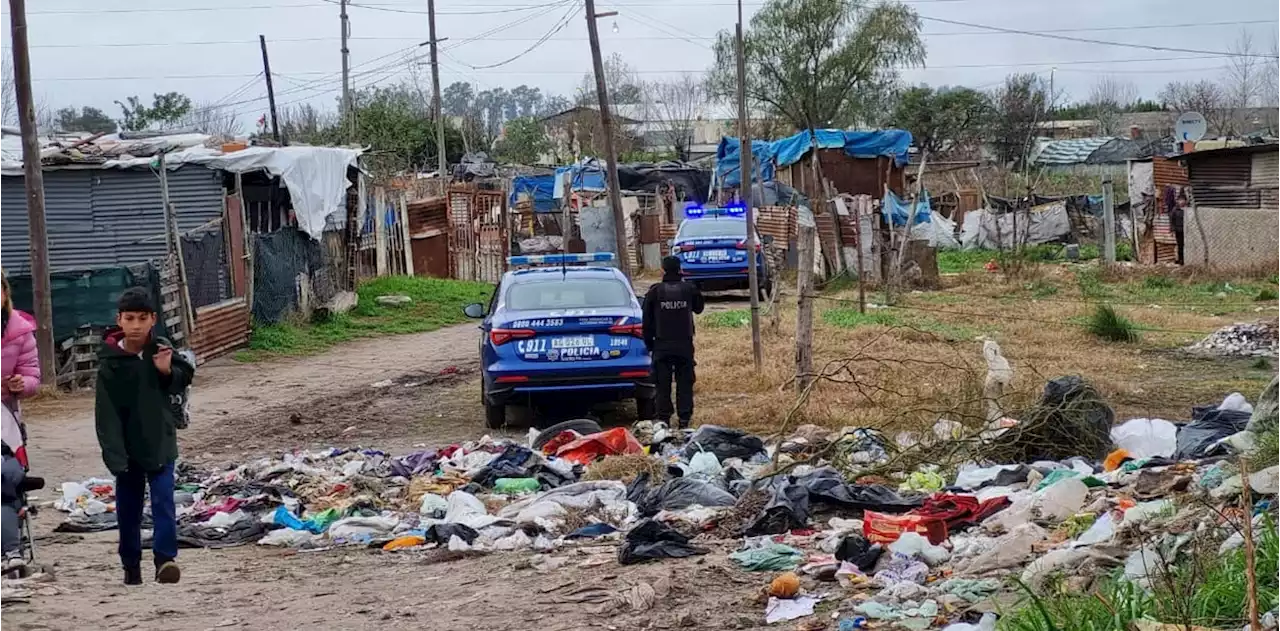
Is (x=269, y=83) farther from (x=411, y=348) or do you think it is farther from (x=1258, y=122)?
(x=1258, y=122)

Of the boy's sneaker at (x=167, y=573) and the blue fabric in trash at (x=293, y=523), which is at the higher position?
the boy's sneaker at (x=167, y=573)

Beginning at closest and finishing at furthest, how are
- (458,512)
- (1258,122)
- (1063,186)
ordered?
1. (458,512)
2. (1063,186)
3. (1258,122)

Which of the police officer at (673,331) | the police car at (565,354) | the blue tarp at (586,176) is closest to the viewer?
the police officer at (673,331)

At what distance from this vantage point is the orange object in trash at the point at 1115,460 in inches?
375

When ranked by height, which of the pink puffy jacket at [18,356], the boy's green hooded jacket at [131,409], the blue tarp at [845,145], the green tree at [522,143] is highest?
the green tree at [522,143]

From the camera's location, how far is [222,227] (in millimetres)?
21281

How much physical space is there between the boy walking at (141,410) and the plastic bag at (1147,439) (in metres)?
6.35

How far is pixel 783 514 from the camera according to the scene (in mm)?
8383

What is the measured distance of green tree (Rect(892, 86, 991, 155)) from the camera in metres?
61.5

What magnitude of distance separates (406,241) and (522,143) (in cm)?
2628

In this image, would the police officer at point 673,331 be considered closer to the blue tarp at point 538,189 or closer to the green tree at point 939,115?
the blue tarp at point 538,189

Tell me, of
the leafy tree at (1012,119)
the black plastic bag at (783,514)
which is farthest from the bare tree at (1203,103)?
the black plastic bag at (783,514)

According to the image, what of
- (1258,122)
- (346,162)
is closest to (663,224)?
(346,162)

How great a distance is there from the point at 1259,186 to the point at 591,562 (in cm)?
2607
